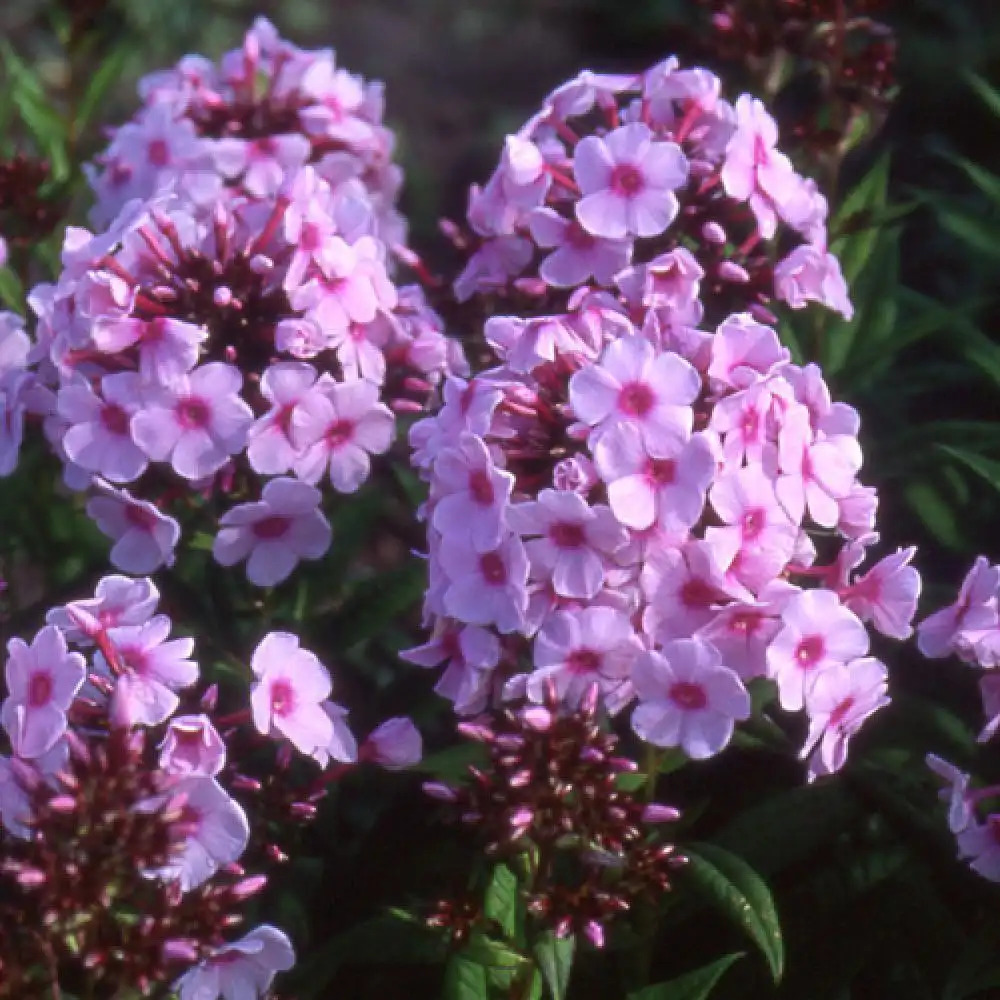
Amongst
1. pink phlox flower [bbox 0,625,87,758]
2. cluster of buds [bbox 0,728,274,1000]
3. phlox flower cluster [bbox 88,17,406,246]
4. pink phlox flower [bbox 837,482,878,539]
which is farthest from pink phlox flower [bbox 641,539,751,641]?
phlox flower cluster [bbox 88,17,406,246]

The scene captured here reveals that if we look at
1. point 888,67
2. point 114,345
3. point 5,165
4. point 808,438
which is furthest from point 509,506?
point 5,165

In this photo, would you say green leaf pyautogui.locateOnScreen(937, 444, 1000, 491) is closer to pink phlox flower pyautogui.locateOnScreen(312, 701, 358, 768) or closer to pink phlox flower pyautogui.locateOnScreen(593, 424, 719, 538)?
pink phlox flower pyautogui.locateOnScreen(593, 424, 719, 538)

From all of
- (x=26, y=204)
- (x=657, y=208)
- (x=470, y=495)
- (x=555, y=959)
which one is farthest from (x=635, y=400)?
(x=26, y=204)

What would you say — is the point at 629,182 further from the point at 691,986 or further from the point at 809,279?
the point at 691,986

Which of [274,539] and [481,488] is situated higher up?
[481,488]

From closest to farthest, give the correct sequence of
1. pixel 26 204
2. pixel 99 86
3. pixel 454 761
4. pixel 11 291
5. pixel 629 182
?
pixel 454 761
pixel 629 182
pixel 26 204
pixel 11 291
pixel 99 86

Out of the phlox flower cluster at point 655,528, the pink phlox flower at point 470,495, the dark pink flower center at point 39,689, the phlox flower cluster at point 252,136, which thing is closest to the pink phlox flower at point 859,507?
the phlox flower cluster at point 655,528

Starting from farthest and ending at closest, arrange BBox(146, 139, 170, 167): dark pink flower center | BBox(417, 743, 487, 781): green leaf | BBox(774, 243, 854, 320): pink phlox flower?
1. BBox(146, 139, 170, 167): dark pink flower center
2. BBox(774, 243, 854, 320): pink phlox flower
3. BBox(417, 743, 487, 781): green leaf
